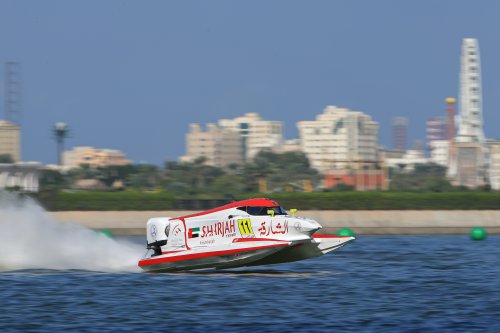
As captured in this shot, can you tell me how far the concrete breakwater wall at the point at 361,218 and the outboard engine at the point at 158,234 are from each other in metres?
36.4

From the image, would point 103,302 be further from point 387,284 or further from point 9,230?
point 9,230

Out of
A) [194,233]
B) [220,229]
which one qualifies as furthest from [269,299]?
[194,233]

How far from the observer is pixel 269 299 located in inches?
1015

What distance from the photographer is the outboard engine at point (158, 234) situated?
3212 centimetres

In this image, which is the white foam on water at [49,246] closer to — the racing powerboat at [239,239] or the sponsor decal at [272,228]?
the racing powerboat at [239,239]

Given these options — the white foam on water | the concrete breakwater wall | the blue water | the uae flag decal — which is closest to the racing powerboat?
the uae flag decal

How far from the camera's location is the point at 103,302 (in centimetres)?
2548

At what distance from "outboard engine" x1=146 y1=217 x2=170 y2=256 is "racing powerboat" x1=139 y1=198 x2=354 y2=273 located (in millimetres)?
35

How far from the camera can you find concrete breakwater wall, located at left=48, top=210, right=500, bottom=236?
70312 millimetres

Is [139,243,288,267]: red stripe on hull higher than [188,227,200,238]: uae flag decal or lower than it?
lower

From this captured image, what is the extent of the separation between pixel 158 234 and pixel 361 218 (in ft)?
135

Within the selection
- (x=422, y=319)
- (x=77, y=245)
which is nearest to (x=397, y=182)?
(x=77, y=245)

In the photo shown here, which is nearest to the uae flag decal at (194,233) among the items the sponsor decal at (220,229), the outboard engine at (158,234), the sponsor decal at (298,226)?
the sponsor decal at (220,229)

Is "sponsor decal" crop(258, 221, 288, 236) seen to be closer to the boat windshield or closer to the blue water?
the boat windshield
